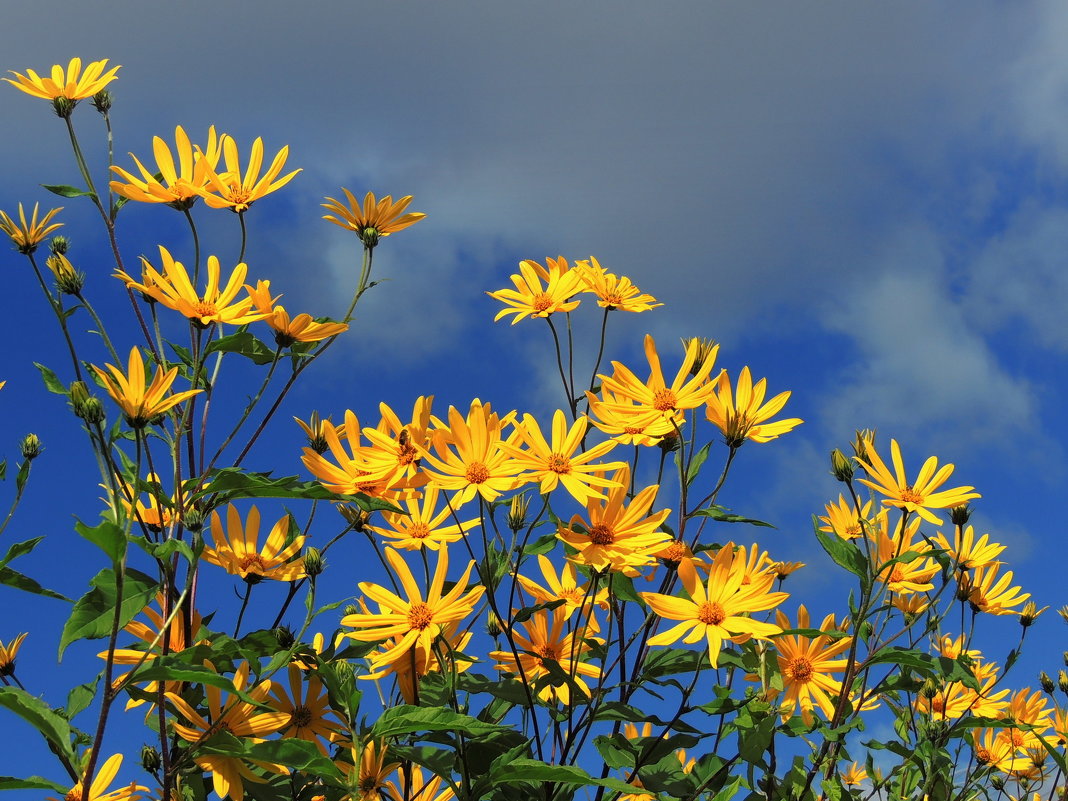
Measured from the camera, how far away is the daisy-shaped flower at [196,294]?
8.79ft

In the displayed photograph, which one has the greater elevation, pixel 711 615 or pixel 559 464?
pixel 559 464

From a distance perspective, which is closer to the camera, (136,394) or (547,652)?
(136,394)

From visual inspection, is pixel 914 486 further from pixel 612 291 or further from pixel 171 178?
pixel 171 178

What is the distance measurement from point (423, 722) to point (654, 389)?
1.33 m

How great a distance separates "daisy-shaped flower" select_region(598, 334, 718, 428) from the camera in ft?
9.61

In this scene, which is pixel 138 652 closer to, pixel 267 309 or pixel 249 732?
pixel 249 732

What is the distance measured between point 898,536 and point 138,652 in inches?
91.4

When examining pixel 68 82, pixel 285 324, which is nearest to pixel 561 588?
pixel 285 324

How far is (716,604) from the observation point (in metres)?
2.66

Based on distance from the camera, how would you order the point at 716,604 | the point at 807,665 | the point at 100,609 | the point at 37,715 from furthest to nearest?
the point at 807,665 < the point at 716,604 < the point at 100,609 < the point at 37,715

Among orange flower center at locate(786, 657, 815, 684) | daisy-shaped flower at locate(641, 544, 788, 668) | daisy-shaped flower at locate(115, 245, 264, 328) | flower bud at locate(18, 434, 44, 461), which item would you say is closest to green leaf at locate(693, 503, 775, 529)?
daisy-shaped flower at locate(641, 544, 788, 668)

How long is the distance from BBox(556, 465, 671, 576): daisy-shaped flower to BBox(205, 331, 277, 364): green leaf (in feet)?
3.38

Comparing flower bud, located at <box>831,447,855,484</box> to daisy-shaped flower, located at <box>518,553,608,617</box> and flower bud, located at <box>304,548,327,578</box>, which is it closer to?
daisy-shaped flower, located at <box>518,553,608,617</box>

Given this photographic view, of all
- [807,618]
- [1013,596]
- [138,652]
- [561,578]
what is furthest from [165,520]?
[1013,596]
